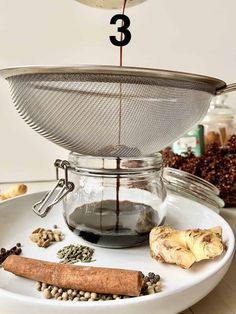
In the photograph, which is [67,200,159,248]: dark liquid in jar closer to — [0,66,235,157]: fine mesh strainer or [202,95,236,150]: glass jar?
[0,66,235,157]: fine mesh strainer

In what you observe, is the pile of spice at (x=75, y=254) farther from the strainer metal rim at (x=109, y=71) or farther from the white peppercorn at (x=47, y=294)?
the strainer metal rim at (x=109, y=71)

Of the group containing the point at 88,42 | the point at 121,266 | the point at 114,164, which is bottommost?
the point at 121,266

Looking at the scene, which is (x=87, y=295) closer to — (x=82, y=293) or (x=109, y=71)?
(x=82, y=293)

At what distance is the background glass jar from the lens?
0.48m

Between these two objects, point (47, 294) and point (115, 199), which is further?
point (115, 199)

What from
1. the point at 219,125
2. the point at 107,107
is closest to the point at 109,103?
the point at 107,107

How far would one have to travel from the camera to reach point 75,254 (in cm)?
46

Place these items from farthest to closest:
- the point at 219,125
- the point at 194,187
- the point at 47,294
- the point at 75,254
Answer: the point at 219,125, the point at 194,187, the point at 75,254, the point at 47,294

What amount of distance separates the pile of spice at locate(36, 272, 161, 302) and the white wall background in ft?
2.19

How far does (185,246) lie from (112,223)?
11 centimetres

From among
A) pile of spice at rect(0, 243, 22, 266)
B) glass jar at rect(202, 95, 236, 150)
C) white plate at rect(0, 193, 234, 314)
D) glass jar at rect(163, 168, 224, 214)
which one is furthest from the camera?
glass jar at rect(202, 95, 236, 150)

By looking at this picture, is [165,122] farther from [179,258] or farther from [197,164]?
[197,164]

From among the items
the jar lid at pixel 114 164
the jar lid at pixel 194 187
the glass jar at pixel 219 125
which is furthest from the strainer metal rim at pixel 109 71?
the glass jar at pixel 219 125

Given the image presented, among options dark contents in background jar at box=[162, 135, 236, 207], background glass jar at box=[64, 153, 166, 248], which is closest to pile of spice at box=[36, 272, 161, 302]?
background glass jar at box=[64, 153, 166, 248]
